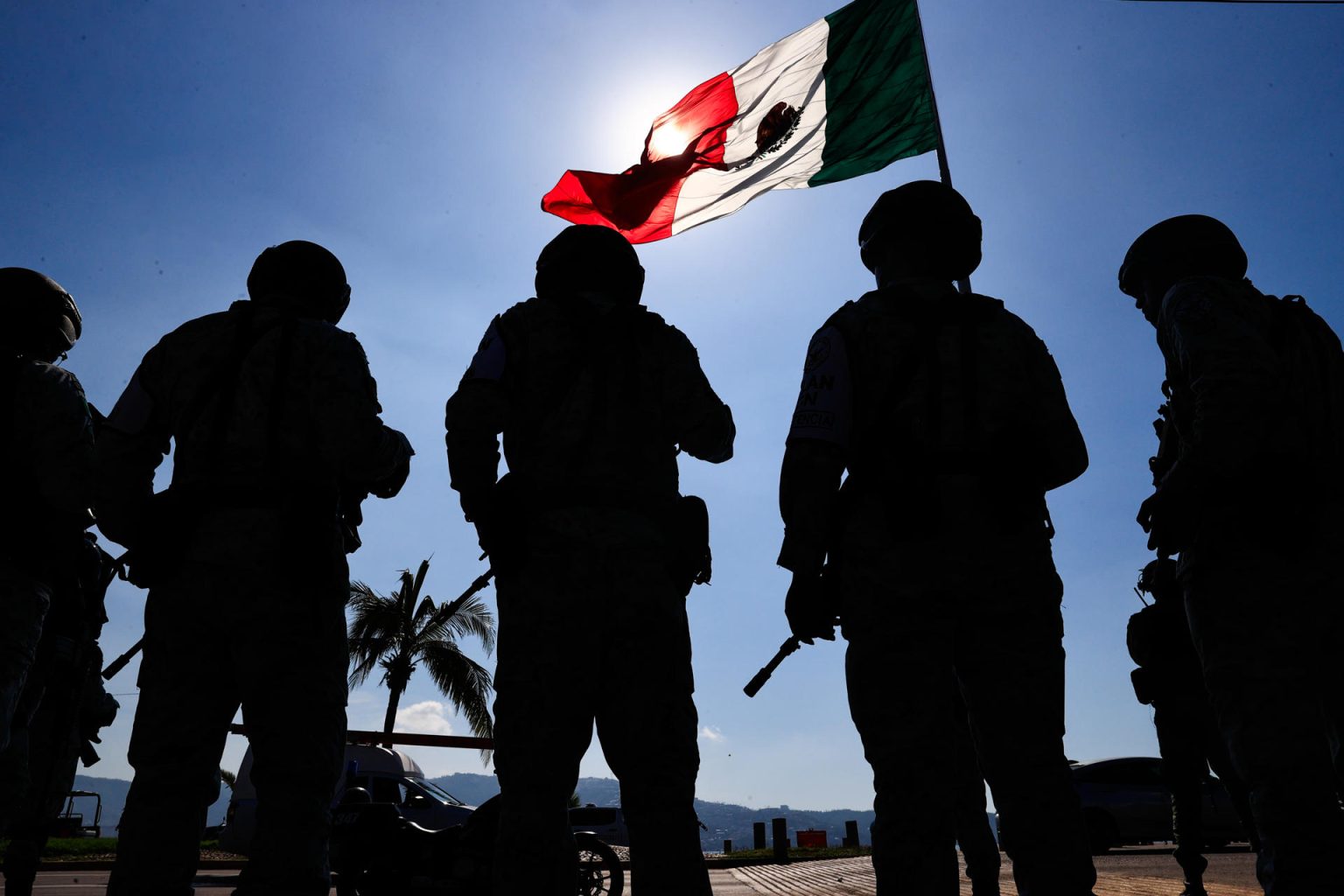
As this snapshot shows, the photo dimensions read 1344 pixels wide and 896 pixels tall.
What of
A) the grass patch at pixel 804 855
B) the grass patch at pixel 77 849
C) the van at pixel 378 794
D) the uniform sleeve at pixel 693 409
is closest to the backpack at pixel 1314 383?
the uniform sleeve at pixel 693 409

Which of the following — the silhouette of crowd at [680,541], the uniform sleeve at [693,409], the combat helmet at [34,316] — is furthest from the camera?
the combat helmet at [34,316]

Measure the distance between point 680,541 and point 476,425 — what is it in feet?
2.21

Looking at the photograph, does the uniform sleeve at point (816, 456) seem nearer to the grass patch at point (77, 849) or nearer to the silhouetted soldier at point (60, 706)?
the silhouetted soldier at point (60, 706)

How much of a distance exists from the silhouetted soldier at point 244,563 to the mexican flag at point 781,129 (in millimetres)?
5888

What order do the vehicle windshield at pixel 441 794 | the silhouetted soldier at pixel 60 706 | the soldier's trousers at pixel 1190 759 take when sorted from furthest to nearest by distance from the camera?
1. the vehicle windshield at pixel 441 794
2. the soldier's trousers at pixel 1190 759
3. the silhouetted soldier at pixel 60 706

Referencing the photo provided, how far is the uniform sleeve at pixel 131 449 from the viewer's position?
2.78 meters

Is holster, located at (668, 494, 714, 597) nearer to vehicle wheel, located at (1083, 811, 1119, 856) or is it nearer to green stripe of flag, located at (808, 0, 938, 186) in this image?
green stripe of flag, located at (808, 0, 938, 186)

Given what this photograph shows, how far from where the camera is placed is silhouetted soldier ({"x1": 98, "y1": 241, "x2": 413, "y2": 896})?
2.46 meters

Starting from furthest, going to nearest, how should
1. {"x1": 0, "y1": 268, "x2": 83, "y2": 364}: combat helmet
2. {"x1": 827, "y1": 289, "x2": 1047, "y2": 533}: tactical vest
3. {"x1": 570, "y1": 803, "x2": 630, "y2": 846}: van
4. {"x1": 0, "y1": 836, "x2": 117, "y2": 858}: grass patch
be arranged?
1. {"x1": 570, "y1": 803, "x2": 630, "y2": 846}: van
2. {"x1": 0, "y1": 836, "x2": 117, "y2": 858}: grass patch
3. {"x1": 0, "y1": 268, "x2": 83, "y2": 364}: combat helmet
4. {"x1": 827, "y1": 289, "x2": 1047, "y2": 533}: tactical vest

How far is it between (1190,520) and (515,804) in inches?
80.6

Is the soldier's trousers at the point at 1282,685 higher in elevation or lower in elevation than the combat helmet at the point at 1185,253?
lower

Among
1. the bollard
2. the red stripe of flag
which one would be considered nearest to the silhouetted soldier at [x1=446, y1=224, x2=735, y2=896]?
the red stripe of flag

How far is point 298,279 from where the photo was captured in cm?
312

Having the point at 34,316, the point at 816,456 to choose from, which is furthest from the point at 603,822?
the point at 816,456
